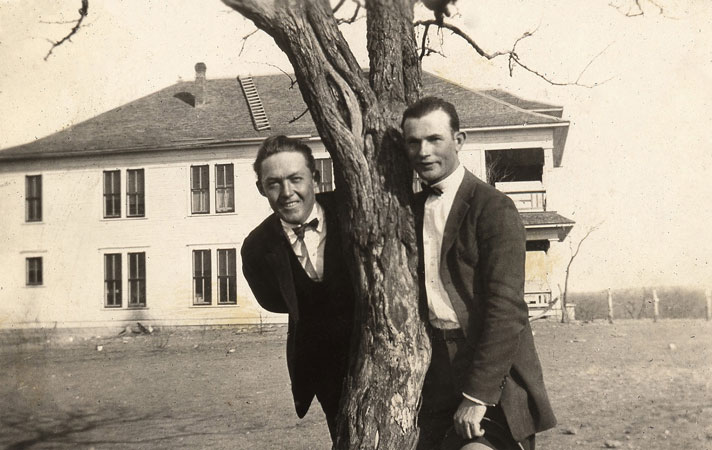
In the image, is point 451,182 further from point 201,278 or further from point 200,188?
point 200,188

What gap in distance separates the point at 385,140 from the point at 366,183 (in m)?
0.21

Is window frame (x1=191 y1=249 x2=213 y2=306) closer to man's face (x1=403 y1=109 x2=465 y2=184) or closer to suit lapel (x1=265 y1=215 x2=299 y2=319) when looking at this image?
suit lapel (x1=265 y1=215 x2=299 y2=319)

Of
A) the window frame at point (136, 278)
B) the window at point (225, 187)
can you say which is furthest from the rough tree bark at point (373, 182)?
the window frame at point (136, 278)

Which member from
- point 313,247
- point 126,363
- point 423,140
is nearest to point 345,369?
point 313,247

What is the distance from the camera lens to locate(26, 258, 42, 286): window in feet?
61.7

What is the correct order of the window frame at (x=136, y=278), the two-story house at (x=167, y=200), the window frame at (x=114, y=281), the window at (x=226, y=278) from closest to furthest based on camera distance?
1. the two-story house at (x=167, y=200)
2. the window at (x=226, y=278)
3. the window frame at (x=136, y=278)
4. the window frame at (x=114, y=281)

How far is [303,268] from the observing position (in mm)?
3104

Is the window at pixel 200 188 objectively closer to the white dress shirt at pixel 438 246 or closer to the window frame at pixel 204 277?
the window frame at pixel 204 277

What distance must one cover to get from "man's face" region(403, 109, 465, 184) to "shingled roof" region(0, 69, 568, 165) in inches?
593

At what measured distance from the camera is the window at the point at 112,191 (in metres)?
20.0

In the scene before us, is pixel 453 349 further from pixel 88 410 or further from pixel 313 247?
pixel 88 410

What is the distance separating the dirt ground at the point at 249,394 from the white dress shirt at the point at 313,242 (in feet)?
11.6

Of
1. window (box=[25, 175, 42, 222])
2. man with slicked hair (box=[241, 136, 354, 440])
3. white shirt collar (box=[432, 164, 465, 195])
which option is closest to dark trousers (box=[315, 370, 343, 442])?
man with slicked hair (box=[241, 136, 354, 440])

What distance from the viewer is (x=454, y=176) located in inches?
105
